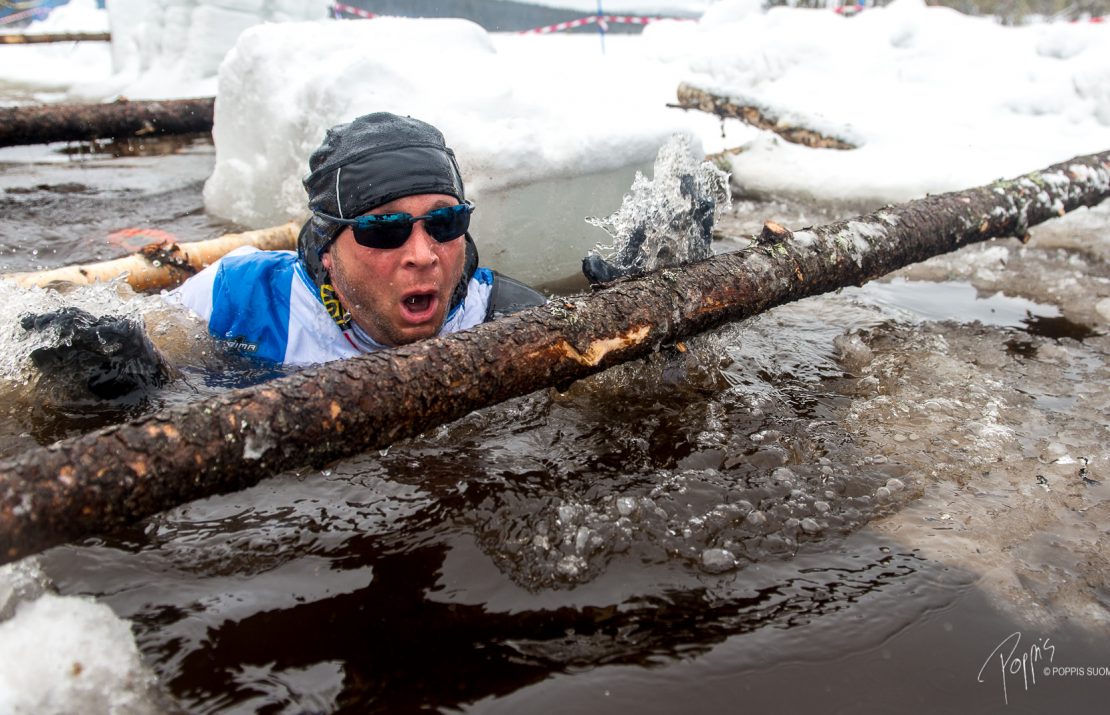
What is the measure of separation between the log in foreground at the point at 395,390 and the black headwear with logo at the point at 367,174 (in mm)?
858

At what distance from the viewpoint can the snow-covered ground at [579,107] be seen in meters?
4.59

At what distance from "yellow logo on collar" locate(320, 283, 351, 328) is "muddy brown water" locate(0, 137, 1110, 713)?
540 mm

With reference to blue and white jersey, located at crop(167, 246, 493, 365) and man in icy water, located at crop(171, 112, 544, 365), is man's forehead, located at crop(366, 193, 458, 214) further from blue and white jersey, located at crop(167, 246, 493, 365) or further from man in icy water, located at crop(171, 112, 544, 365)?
blue and white jersey, located at crop(167, 246, 493, 365)

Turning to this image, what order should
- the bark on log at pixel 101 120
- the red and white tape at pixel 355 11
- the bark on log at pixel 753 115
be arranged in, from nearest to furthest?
the bark on log at pixel 101 120 < the bark on log at pixel 753 115 < the red and white tape at pixel 355 11

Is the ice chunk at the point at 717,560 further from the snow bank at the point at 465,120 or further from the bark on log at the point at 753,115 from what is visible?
the bark on log at the point at 753,115

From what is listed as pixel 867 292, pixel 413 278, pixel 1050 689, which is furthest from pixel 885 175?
pixel 1050 689

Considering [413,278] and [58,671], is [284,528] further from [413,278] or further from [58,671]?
[413,278]

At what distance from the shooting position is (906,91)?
1035 cm

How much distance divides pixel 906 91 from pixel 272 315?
9869 millimetres

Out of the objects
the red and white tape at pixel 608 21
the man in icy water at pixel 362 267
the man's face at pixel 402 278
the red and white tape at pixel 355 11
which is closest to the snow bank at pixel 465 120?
the man in icy water at pixel 362 267

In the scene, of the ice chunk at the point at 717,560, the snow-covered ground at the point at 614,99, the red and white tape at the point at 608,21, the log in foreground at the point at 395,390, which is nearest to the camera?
the log in foreground at the point at 395,390

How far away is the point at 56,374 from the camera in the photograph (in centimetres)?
284
